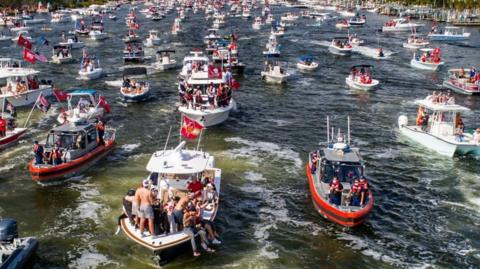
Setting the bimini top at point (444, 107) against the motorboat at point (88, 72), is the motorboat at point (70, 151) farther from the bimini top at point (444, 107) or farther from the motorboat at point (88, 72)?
the motorboat at point (88, 72)

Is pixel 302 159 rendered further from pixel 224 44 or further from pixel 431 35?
pixel 431 35

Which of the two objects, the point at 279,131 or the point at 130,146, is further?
the point at 279,131

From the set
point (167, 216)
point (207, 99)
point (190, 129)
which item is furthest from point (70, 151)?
point (207, 99)

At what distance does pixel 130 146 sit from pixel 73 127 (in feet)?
18.9

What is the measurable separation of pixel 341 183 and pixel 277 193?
4.69 m

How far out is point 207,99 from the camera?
4272 cm

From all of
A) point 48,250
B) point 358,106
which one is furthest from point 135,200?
point 358,106

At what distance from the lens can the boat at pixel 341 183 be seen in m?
24.6

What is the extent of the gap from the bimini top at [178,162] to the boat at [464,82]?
3942 cm

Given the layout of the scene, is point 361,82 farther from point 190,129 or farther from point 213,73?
point 190,129

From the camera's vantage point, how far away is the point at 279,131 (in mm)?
42156

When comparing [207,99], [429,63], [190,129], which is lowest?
[429,63]

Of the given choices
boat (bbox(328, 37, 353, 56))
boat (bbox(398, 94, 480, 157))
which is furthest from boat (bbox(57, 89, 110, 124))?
boat (bbox(328, 37, 353, 56))

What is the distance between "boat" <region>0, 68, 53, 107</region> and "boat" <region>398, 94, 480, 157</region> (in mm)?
35572
